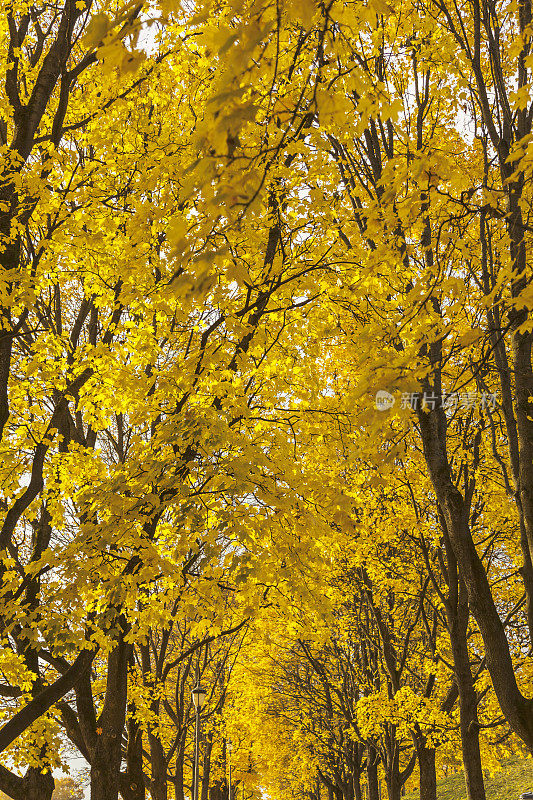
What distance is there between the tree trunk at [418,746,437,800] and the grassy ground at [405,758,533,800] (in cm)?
787

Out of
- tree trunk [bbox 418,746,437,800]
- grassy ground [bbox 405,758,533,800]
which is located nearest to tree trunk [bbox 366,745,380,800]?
tree trunk [bbox 418,746,437,800]

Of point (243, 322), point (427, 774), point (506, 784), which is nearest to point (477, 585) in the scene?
point (243, 322)

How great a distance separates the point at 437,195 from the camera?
4.62 meters

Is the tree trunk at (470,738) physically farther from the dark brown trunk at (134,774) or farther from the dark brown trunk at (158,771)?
the dark brown trunk at (158,771)

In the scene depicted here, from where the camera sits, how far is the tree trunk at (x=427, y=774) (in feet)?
36.3

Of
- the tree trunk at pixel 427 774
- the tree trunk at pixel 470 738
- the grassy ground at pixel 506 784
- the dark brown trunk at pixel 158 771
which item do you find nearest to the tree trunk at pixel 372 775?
the tree trunk at pixel 427 774

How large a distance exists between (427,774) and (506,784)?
13.4 metres

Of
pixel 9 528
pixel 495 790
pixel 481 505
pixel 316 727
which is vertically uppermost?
pixel 481 505

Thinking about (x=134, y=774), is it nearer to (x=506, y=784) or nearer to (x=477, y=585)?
(x=477, y=585)

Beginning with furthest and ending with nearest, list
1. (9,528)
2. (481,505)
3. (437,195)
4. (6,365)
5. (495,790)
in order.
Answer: (495,790) → (481,505) → (9,528) → (6,365) → (437,195)

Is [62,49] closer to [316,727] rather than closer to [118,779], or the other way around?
[118,779]

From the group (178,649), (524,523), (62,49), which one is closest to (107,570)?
(524,523)

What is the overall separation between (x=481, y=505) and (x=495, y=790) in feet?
50.8

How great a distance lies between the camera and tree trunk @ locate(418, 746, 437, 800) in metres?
11.1
